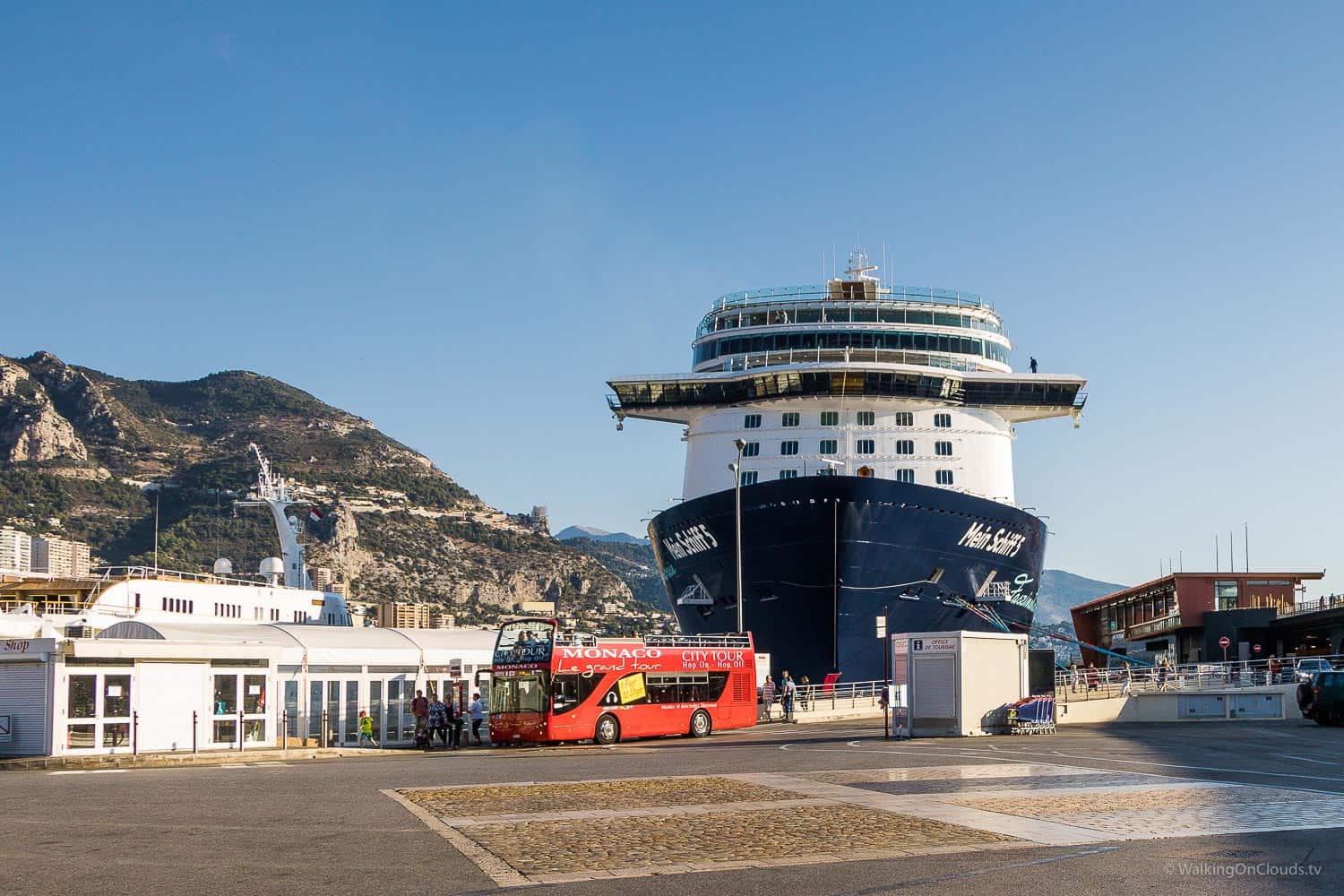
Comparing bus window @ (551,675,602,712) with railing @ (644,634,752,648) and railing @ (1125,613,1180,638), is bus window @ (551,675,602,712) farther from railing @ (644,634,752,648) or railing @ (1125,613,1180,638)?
railing @ (1125,613,1180,638)

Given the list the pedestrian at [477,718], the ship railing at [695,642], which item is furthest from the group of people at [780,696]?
the pedestrian at [477,718]

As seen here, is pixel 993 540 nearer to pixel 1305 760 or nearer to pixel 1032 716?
pixel 1032 716

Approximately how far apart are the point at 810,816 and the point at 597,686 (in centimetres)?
1814

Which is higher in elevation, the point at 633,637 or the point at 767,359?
the point at 767,359

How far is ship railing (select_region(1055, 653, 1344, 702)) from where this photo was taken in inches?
1737

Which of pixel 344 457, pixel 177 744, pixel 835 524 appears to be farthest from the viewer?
pixel 344 457

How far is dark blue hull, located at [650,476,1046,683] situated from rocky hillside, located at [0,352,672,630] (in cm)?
9632

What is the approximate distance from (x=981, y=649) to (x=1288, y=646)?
54.1 meters

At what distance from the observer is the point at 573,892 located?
11.6m

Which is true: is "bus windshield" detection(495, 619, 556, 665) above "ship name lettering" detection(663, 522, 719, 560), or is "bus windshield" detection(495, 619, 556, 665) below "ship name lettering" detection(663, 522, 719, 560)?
below

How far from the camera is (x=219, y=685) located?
30.5 meters

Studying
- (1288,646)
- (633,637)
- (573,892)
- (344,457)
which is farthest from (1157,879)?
(344,457)

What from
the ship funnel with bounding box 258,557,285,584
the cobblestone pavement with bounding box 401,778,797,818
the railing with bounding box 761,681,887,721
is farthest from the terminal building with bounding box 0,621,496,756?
the ship funnel with bounding box 258,557,285,584

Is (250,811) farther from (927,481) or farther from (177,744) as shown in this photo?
(927,481)
